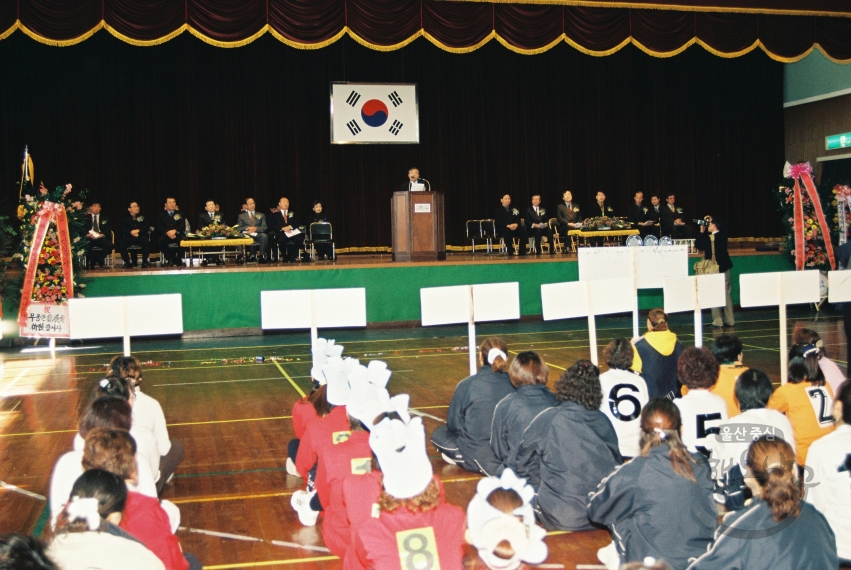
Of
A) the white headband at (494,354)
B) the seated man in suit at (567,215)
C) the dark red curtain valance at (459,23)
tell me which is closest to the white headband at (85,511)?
the white headband at (494,354)

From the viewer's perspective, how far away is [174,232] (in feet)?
55.2

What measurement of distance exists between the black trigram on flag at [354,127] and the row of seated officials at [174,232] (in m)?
3.06

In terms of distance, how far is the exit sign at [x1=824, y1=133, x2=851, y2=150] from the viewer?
2131 centimetres

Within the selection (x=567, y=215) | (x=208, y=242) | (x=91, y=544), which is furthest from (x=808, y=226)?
(x=91, y=544)

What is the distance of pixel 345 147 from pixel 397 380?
1174 cm

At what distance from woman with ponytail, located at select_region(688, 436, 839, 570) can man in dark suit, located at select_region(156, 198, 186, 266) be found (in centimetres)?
1504

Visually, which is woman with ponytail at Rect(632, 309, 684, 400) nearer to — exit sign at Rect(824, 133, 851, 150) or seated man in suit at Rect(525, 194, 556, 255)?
seated man in suit at Rect(525, 194, 556, 255)

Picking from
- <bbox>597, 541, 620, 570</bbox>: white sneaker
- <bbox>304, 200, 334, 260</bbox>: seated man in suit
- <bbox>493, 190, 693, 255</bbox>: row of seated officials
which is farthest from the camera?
<bbox>493, 190, 693, 255</bbox>: row of seated officials

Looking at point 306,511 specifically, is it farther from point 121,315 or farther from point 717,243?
point 717,243

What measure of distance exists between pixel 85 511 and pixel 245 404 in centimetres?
674

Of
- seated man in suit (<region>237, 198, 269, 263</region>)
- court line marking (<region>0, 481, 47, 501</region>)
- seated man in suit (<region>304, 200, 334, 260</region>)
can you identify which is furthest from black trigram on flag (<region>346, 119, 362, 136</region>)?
court line marking (<region>0, 481, 47, 501</region>)

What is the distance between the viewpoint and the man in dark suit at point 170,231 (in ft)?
55.5

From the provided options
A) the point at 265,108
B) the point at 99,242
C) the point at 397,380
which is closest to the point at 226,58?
the point at 265,108

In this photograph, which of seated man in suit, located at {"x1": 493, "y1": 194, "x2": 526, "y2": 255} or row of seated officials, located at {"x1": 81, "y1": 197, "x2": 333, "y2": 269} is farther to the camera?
seated man in suit, located at {"x1": 493, "y1": 194, "x2": 526, "y2": 255}
